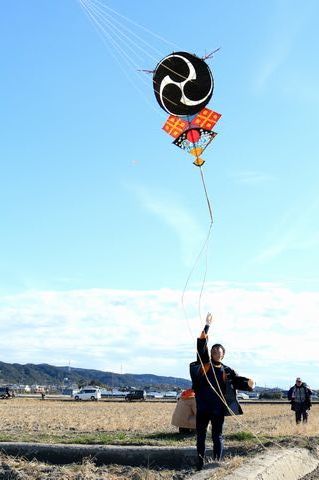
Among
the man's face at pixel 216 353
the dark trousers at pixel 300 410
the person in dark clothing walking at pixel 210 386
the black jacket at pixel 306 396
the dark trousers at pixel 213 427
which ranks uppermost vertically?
the black jacket at pixel 306 396

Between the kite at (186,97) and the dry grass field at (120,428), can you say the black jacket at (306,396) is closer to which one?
the dry grass field at (120,428)

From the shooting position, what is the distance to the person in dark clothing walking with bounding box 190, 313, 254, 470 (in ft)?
26.3

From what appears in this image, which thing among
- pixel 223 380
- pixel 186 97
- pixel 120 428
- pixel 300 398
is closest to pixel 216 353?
pixel 223 380

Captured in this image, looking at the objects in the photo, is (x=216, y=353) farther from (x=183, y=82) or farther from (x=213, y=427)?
(x=183, y=82)

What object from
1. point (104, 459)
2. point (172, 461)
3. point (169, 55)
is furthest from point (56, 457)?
point (169, 55)

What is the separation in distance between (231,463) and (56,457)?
3.65 meters

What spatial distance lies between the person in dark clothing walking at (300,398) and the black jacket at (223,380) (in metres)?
9.98

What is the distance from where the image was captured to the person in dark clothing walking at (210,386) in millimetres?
8031

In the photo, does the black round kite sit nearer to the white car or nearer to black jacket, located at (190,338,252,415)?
black jacket, located at (190,338,252,415)

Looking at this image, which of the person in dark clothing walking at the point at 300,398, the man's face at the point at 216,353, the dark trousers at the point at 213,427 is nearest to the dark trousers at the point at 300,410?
the person in dark clothing walking at the point at 300,398

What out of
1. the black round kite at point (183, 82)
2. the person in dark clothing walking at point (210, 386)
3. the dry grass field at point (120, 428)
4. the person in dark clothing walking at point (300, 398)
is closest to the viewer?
the person in dark clothing walking at point (210, 386)

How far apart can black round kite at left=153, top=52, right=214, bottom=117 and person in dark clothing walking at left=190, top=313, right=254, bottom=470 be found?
10.8ft

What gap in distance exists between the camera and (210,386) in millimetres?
7969

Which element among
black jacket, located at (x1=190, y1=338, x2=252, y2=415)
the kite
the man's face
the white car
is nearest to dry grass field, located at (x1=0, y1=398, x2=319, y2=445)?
black jacket, located at (x1=190, y1=338, x2=252, y2=415)
